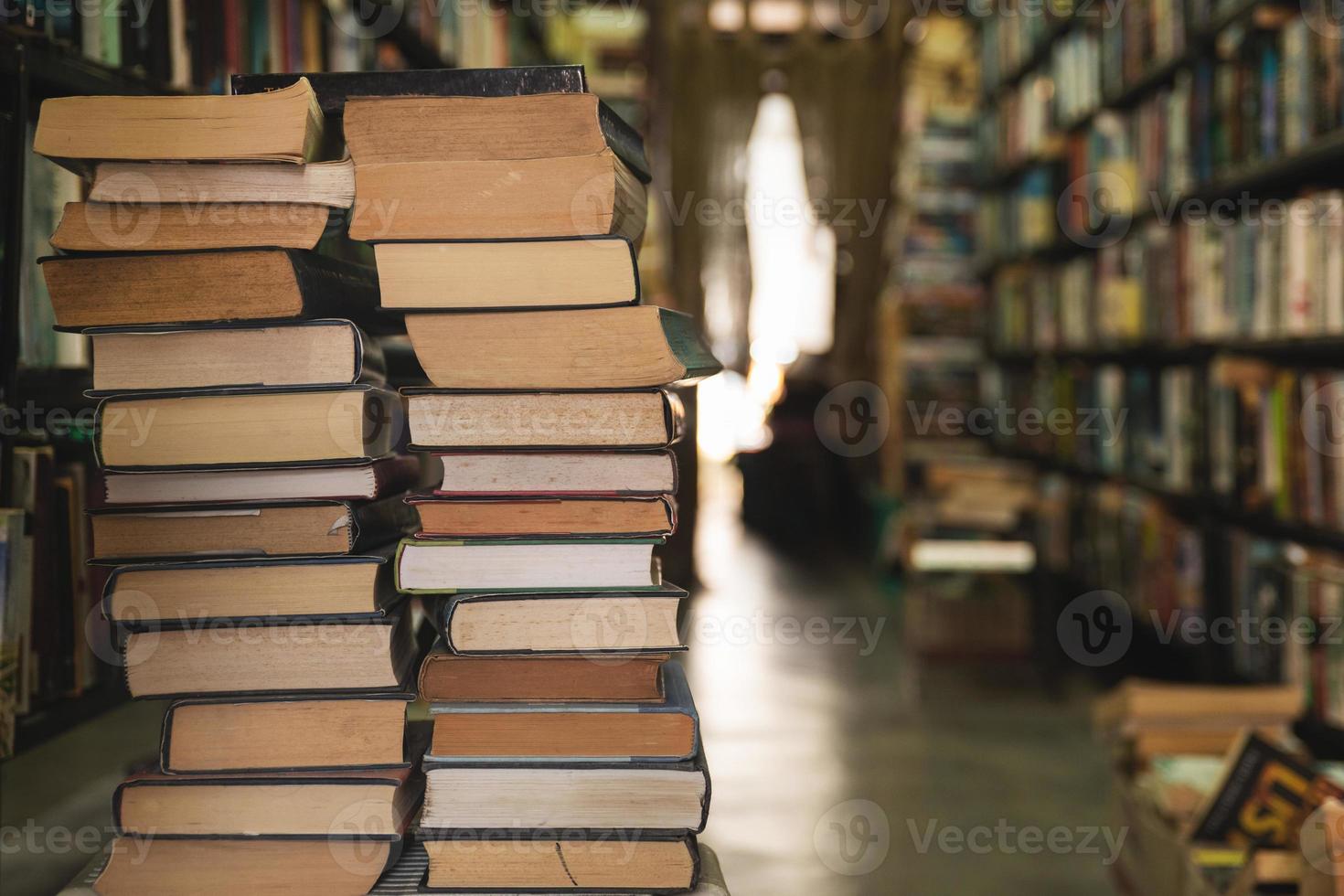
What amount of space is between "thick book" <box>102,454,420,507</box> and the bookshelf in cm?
186

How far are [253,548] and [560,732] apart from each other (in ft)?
0.99

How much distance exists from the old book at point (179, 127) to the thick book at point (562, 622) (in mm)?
395

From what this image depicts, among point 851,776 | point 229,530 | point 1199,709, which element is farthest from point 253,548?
point 851,776

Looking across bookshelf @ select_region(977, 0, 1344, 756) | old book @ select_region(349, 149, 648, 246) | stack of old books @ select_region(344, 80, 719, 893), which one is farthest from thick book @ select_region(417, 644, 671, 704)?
bookshelf @ select_region(977, 0, 1344, 756)

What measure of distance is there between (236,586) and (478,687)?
0.22 meters

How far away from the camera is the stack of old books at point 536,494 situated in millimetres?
871

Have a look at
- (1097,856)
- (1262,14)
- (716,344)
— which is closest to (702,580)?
(716,344)

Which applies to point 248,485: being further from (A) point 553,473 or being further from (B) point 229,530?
(A) point 553,473

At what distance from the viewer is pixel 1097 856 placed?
201cm

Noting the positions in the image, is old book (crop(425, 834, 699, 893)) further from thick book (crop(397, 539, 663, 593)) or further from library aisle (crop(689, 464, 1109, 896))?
library aisle (crop(689, 464, 1109, 896))

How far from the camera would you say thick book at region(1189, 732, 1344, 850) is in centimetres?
146

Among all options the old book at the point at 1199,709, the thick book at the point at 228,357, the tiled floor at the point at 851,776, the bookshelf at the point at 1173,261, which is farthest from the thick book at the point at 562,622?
the bookshelf at the point at 1173,261

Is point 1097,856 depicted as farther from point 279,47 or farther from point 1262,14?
point 279,47

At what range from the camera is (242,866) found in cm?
88
